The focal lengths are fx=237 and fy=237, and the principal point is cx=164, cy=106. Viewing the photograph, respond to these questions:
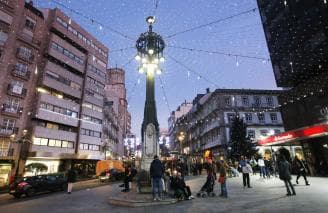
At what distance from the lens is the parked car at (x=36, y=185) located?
16.6 m

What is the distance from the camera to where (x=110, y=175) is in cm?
2911

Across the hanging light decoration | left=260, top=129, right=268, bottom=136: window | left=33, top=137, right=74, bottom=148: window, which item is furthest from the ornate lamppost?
left=260, top=129, right=268, bottom=136: window

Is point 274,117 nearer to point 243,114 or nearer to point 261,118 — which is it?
point 261,118

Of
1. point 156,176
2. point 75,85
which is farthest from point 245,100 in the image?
point 156,176

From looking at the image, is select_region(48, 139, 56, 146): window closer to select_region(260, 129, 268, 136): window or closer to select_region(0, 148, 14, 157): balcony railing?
select_region(0, 148, 14, 157): balcony railing

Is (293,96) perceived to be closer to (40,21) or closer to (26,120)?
(26,120)

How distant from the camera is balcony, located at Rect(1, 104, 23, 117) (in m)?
31.8

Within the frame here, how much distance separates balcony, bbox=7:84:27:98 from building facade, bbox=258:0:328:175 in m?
33.2

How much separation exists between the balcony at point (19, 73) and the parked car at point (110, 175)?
18808 millimetres

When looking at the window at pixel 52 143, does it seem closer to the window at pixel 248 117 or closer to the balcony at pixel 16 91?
the balcony at pixel 16 91

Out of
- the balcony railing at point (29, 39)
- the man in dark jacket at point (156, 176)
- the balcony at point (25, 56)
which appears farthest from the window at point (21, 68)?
the man in dark jacket at point (156, 176)

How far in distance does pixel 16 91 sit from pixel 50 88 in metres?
6.10

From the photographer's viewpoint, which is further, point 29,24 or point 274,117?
point 274,117

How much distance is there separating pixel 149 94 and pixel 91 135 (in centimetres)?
3543
